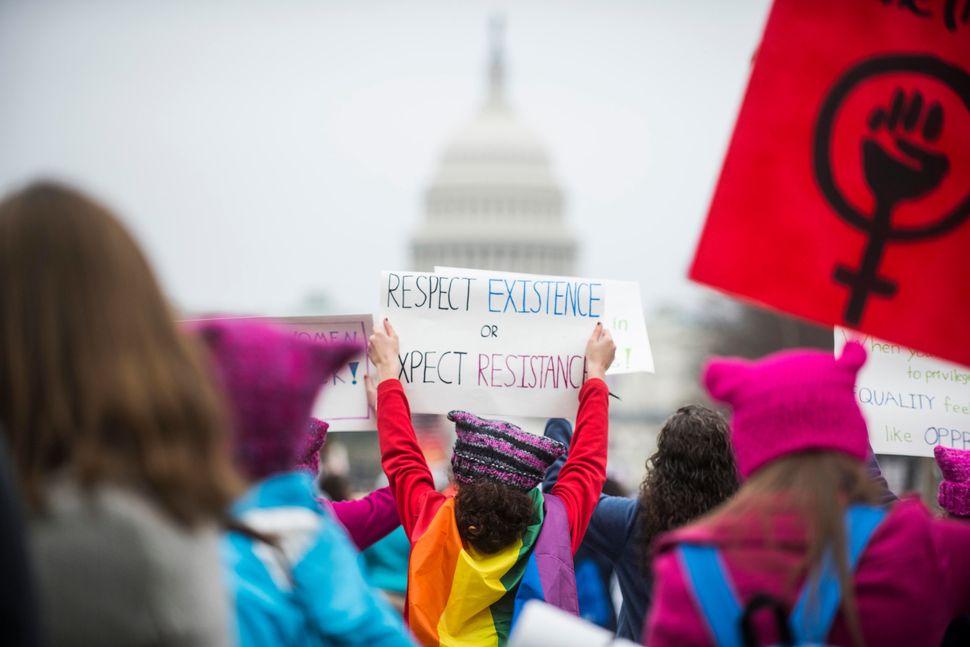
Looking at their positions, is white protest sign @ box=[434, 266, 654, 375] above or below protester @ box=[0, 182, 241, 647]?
below

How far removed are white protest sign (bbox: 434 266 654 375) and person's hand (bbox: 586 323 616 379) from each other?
1.93 ft

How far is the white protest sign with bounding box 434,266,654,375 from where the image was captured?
5586 mm

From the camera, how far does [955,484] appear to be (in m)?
4.30

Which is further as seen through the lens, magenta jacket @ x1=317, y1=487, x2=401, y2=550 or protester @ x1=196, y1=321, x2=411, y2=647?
magenta jacket @ x1=317, y1=487, x2=401, y2=550

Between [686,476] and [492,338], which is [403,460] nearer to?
[686,476]

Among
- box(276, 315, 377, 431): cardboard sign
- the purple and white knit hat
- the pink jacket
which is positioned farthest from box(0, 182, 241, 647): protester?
box(276, 315, 377, 431): cardboard sign

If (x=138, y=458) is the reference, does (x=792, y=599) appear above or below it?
below

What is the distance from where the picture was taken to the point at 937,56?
11.7 feet

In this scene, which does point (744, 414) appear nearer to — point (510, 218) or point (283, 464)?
point (283, 464)

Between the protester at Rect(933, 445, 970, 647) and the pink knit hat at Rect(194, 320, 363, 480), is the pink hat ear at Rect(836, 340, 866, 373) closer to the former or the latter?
the pink knit hat at Rect(194, 320, 363, 480)

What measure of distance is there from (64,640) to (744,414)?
1.36 meters

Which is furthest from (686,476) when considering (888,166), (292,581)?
(292,581)

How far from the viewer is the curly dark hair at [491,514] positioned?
160 inches

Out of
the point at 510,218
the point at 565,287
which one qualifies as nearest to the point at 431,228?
the point at 510,218
